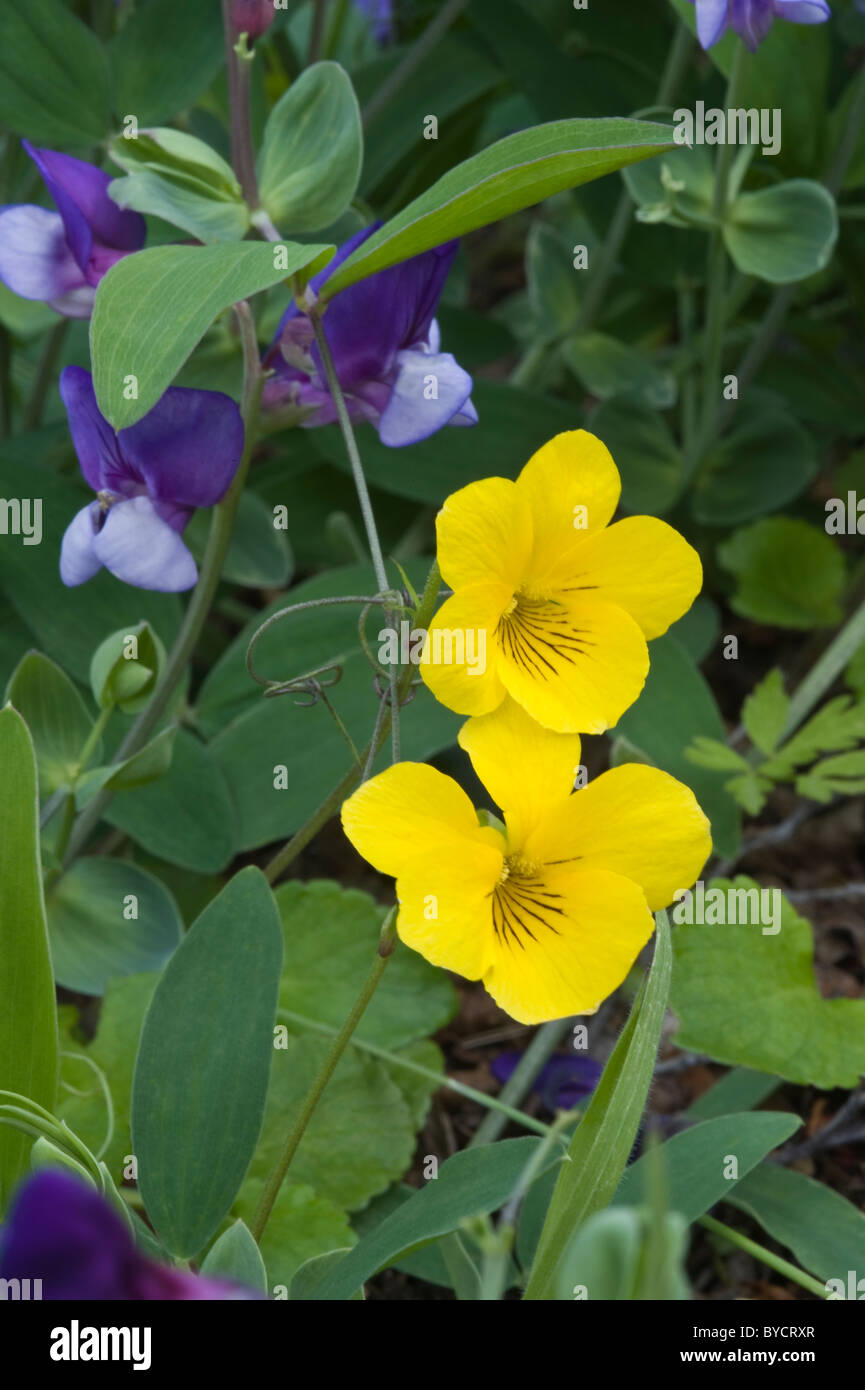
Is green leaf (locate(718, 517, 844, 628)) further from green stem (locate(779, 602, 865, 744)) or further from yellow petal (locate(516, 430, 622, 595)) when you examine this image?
yellow petal (locate(516, 430, 622, 595))

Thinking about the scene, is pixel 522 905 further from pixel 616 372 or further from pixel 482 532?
pixel 616 372

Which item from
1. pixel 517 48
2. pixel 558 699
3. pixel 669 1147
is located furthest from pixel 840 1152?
pixel 517 48

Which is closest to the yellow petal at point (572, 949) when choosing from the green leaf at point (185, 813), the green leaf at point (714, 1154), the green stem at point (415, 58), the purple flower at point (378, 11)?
the green leaf at point (714, 1154)

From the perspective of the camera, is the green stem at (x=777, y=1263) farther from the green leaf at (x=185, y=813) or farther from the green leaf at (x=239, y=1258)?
the green leaf at (x=185, y=813)

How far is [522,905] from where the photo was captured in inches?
27.9

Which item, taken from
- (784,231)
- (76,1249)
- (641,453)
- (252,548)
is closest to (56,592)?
(252,548)

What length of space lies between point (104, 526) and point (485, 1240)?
1.83ft

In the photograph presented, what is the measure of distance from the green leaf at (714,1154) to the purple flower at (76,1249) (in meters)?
0.38

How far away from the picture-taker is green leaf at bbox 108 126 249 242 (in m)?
0.86

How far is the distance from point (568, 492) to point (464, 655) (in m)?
0.12
